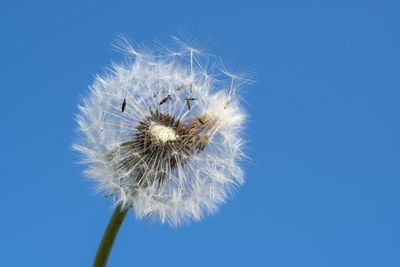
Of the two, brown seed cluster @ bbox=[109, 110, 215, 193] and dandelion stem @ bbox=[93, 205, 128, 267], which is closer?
dandelion stem @ bbox=[93, 205, 128, 267]

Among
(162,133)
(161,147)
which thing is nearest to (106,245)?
(161,147)

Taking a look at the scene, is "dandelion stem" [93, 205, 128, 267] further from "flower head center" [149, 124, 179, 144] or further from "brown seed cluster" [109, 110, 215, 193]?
"flower head center" [149, 124, 179, 144]

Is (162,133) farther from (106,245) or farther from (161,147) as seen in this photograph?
(106,245)

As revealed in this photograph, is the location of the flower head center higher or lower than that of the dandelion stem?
higher

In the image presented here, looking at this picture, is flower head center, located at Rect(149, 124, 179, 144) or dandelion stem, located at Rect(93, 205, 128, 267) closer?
dandelion stem, located at Rect(93, 205, 128, 267)

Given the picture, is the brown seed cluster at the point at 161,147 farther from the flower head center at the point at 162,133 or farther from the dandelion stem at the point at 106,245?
the dandelion stem at the point at 106,245

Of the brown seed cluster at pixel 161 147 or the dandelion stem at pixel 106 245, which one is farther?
the brown seed cluster at pixel 161 147

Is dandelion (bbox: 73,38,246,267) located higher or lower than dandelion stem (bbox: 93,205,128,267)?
higher

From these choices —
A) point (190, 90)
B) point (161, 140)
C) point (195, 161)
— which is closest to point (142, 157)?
point (161, 140)

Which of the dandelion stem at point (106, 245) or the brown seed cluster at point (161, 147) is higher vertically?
the brown seed cluster at point (161, 147)
